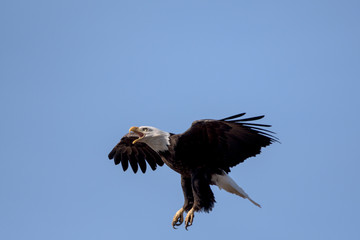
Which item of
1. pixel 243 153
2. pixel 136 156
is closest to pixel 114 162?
pixel 136 156

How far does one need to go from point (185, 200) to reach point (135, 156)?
6.26ft

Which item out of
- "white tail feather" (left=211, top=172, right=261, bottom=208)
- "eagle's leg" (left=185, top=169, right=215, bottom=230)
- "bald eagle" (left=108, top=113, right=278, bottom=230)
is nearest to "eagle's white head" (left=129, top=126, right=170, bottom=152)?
"bald eagle" (left=108, top=113, right=278, bottom=230)

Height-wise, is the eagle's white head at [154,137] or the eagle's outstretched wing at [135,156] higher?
the eagle's outstretched wing at [135,156]

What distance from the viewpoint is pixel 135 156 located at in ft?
48.0

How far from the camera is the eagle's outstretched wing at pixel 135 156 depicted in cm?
1457

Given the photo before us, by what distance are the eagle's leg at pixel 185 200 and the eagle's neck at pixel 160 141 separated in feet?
2.25

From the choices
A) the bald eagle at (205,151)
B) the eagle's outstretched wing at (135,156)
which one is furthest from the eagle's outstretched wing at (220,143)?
the eagle's outstretched wing at (135,156)

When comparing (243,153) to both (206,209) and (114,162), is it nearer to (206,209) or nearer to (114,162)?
(206,209)

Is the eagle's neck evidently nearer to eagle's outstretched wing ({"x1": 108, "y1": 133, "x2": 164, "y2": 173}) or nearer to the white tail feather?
the white tail feather

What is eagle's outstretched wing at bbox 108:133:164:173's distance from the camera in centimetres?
1457

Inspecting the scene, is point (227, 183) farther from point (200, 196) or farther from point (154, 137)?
point (154, 137)

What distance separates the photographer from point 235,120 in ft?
40.7

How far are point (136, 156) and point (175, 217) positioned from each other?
2063 millimetres

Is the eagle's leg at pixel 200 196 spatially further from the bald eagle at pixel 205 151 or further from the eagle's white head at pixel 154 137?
the eagle's white head at pixel 154 137
